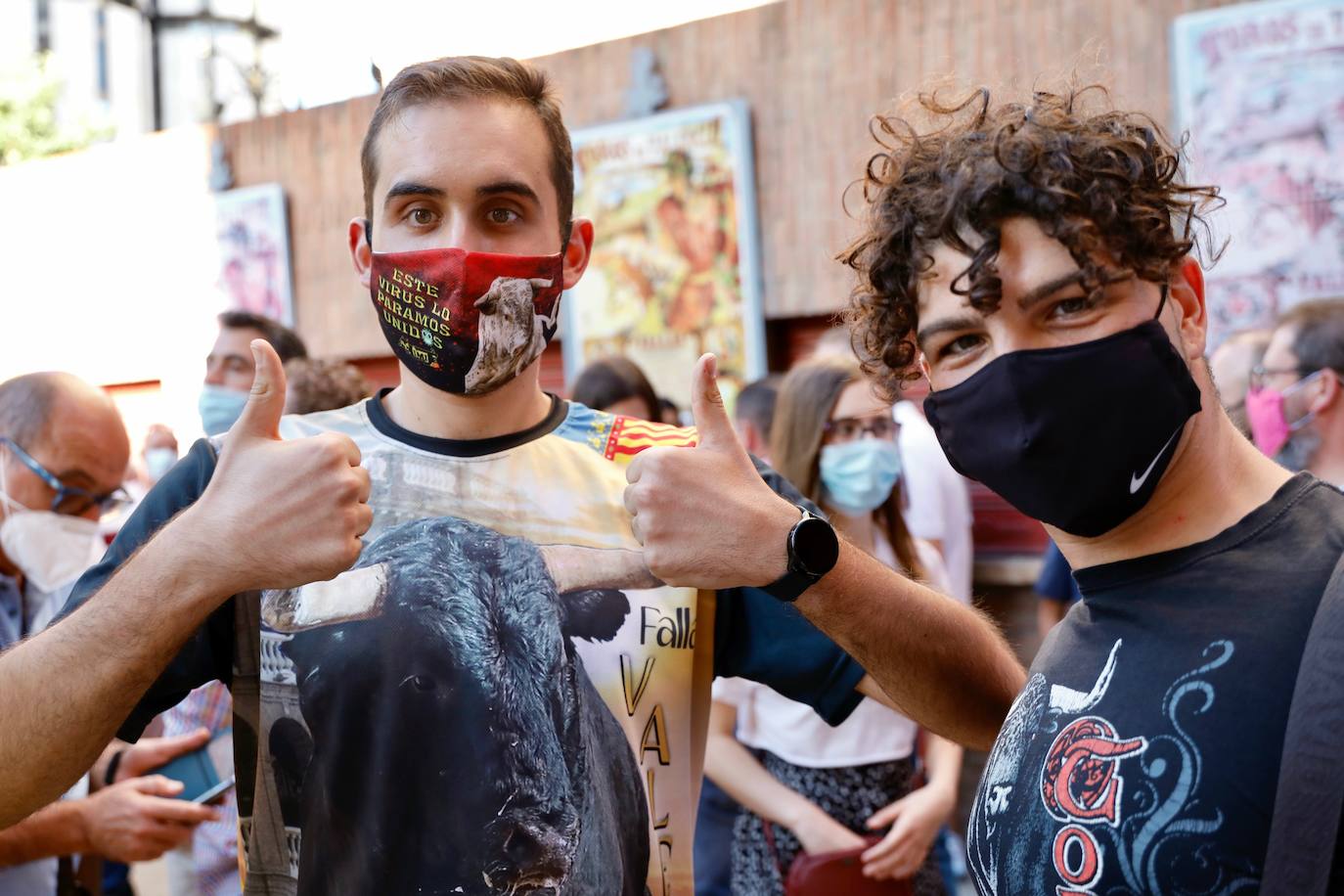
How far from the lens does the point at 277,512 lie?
Result: 5.24ft

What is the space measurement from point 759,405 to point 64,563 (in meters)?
2.52

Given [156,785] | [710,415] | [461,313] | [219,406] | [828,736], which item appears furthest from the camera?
[219,406]

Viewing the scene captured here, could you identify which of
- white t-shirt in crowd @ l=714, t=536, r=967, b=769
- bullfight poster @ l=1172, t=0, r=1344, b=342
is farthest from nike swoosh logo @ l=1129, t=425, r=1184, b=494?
bullfight poster @ l=1172, t=0, r=1344, b=342

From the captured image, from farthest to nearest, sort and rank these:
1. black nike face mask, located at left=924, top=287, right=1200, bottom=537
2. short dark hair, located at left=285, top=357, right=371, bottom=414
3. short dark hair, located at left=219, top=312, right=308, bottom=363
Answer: short dark hair, located at left=219, top=312, right=308, bottom=363, short dark hair, located at left=285, top=357, right=371, bottom=414, black nike face mask, located at left=924, top=287, right=1200, bottom=537

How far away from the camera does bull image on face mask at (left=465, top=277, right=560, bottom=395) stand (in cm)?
197

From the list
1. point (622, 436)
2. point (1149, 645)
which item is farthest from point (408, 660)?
point (1149, 645)

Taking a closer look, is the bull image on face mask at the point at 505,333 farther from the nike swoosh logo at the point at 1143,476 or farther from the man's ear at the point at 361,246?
the nike swoosh logo at the point at 1143,476

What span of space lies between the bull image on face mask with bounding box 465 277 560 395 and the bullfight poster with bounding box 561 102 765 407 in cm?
576

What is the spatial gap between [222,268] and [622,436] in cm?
964

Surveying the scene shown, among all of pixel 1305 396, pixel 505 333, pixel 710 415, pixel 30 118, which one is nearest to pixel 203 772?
pixel 505 333

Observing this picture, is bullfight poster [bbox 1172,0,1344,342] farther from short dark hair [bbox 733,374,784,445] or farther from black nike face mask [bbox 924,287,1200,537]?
black nike face mask [bbox 924,287,1200,537]

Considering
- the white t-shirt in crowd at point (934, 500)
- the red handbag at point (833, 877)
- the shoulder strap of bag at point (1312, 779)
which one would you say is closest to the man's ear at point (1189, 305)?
the shoulder strap of bag at point (1312, 779)

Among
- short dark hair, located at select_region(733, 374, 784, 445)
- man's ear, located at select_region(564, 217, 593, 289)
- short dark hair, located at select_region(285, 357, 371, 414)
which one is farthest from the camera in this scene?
short dark hair, located at select_region(733, 374, 784, 445)

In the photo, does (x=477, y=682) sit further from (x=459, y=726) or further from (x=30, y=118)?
(x=30, y=118)
